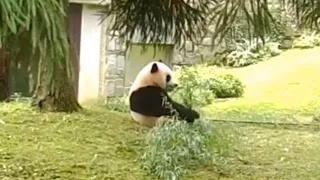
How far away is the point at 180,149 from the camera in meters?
3.47

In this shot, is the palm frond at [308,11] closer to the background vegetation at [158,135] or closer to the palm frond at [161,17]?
the background vegetation at [158,135]

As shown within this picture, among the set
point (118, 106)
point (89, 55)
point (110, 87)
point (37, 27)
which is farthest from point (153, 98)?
point (110, 87)

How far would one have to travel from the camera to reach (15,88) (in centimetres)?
696

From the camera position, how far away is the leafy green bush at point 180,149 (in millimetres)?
3312

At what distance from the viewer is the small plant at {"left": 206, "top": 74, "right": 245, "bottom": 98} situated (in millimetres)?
8422

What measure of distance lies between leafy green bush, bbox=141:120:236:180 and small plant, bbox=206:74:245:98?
4.54m

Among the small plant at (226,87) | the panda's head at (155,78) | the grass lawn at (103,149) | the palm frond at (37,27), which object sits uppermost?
the palm frond at (37,27)

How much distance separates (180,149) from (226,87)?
16.4 ft

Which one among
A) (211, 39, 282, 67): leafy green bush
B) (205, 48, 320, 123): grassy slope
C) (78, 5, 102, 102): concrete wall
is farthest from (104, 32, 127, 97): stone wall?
(211, 39, 282, 67): leafy green bush

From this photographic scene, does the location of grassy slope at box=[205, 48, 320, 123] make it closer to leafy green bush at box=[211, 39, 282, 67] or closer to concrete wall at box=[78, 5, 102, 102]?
leafy green bush at box=[211, 39, 282, 67]

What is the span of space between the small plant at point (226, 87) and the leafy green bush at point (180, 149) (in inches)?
179

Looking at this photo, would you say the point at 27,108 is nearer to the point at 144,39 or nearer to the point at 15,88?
the point at 144,39

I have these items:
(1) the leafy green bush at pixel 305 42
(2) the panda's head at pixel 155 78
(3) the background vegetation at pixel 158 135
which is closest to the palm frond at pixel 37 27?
(3) the background vegetation at pixel 158 135

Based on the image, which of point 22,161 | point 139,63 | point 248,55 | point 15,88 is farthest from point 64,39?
point 248,55
